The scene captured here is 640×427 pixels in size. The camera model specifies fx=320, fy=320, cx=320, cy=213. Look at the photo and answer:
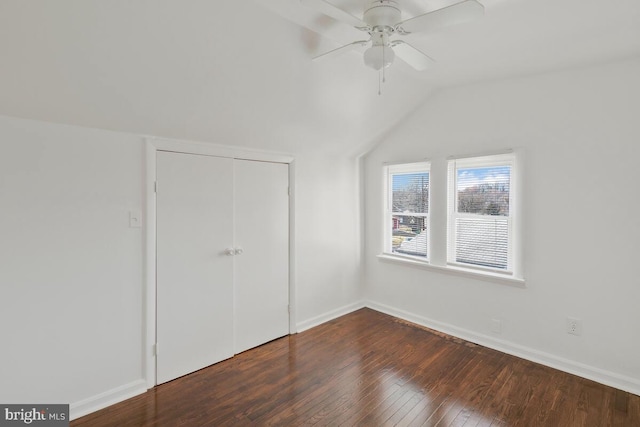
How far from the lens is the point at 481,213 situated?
10.6 ft

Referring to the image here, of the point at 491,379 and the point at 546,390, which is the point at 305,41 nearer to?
the point at 491,379

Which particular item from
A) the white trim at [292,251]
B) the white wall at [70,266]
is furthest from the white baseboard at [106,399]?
the white trim at [292,251]

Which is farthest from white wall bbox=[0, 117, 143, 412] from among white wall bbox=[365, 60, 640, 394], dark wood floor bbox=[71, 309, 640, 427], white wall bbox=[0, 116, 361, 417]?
white wall bbox=[365, 60, 640, 394]

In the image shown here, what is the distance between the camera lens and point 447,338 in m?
3.31

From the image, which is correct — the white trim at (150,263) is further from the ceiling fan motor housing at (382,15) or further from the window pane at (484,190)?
the window pane at (484,190)

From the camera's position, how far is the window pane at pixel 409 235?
3.75 metres

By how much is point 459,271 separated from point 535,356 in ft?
3.11

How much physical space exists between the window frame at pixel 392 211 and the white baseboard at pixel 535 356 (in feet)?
2.24

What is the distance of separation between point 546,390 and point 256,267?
2579mm

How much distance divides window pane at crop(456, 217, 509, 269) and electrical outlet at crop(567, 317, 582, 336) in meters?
0.65

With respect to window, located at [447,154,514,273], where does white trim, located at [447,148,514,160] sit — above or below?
above

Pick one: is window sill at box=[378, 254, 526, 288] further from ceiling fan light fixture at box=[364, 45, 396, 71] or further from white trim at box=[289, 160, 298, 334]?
ceiling fan light fixture at box=[364, 45, 396, 71]

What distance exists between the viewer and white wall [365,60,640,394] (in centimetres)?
244

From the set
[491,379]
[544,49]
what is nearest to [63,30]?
[544,49]
